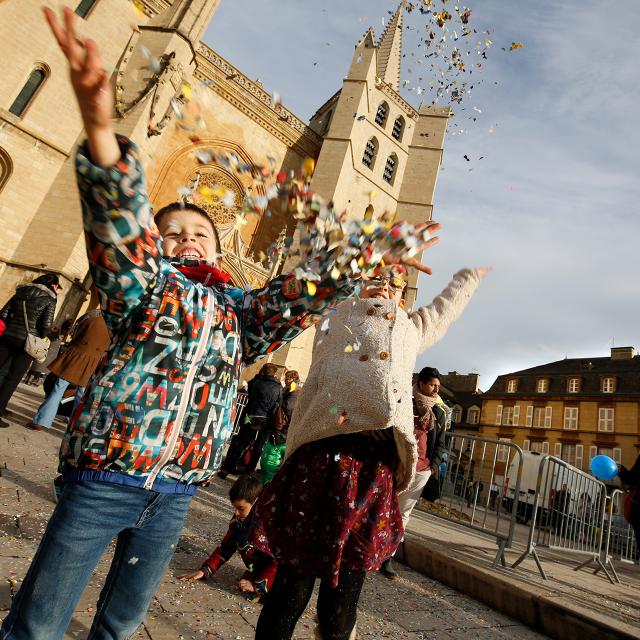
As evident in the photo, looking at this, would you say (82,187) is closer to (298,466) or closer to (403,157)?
(298,466)

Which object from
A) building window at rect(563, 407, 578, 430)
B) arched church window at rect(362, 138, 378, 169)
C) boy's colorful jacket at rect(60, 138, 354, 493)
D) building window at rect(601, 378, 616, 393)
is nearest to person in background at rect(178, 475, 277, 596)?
boy's colorful jacket at rect(60, 138, 354, 493)

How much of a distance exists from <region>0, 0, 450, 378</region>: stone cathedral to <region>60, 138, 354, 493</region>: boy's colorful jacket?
6832mm

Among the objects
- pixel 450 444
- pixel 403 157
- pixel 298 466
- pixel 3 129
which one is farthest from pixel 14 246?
pixel 403 157

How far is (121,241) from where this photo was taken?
1139mm

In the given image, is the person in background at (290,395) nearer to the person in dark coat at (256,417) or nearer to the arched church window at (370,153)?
the person in dark coat at (256,417)

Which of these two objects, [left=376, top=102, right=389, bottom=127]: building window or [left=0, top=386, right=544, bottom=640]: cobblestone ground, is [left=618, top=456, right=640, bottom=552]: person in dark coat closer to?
[left=0, top=386, right=544, bottom=640]: cobblestone ground

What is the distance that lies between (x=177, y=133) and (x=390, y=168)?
38.1 ft

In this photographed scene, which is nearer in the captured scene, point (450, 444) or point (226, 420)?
point (226, 420)

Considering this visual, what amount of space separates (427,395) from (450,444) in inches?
94.9

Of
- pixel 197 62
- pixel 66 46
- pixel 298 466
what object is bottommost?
pixel 298 466

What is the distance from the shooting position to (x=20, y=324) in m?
5.07

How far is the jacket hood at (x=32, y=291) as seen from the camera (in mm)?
5195

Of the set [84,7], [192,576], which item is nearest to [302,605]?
[192,576]

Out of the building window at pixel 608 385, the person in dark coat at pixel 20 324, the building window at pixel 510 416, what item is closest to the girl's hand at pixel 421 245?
the person in dark coat at pixel 20 324
